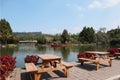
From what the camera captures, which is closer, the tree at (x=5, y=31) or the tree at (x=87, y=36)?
the tree at (x=5, y=31)

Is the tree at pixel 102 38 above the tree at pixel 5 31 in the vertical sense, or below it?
below

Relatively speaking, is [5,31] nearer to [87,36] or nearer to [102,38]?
[87,36]

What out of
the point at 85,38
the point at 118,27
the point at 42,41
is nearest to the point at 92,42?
the point at 85,38

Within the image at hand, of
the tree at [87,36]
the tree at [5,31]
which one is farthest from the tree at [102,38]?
the tree at [5,31]

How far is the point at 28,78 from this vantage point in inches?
271

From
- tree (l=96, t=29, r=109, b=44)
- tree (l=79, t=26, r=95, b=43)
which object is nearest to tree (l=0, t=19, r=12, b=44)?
tree (l=79, t=26, r=95, b=43)

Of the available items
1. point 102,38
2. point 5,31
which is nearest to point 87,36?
point 102,38

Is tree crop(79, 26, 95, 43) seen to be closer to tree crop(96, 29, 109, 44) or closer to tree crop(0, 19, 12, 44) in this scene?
tree crop(96, 29, 109, 44)

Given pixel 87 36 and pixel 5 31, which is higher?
pixel 5 31

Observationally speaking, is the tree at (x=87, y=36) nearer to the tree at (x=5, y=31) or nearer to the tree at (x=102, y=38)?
the tree at (x=102, y=38)

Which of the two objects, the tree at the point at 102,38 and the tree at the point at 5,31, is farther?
the tree at the point at 102,38

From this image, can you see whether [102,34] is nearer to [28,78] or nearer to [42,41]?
[42,41]

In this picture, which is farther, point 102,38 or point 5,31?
point 102,38

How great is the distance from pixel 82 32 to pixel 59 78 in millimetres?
68042
